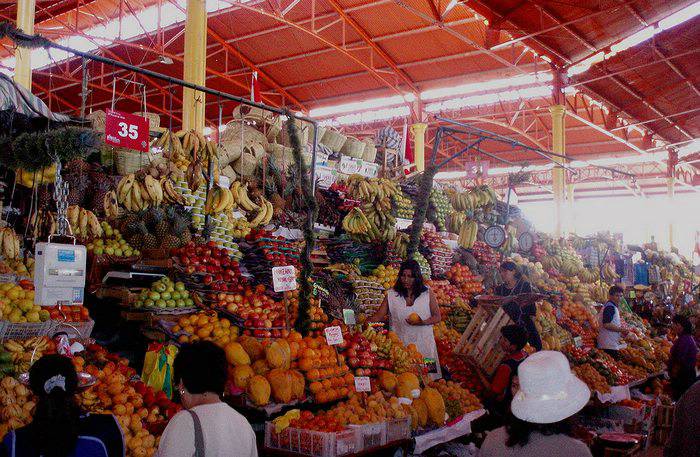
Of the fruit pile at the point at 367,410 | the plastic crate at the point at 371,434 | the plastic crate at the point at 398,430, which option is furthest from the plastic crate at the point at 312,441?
the plastic crate at the point at 398,430

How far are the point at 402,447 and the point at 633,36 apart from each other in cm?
1139

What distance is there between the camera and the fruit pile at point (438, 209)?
855 centimetres

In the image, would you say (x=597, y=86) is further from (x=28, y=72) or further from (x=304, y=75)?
(x=28, y=72)

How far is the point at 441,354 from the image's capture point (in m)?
5.56

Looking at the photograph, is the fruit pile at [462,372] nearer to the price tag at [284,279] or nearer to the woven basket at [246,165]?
the price tag at [284,279]

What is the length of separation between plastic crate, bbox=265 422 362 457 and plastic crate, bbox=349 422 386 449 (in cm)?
5

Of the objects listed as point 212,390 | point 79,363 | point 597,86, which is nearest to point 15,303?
point 79,363

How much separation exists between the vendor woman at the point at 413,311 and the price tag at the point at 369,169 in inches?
154

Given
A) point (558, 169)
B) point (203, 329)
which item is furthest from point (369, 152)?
point (558, 169)

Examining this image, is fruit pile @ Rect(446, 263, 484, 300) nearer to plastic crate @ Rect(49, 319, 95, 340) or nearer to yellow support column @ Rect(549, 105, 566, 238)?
plastic crate @ Rect(49, 319, 95, 340)

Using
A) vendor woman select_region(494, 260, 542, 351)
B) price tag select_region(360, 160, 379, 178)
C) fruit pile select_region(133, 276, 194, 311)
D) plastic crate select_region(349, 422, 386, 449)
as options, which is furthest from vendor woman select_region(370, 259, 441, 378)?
price tag select_region(360, 160, 379, 178)

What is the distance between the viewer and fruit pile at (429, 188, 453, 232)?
8.55 m

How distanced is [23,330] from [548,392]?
287 centimetres

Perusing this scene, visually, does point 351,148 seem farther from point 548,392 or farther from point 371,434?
point 548,392
